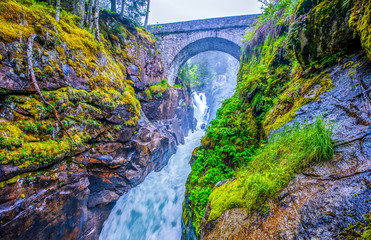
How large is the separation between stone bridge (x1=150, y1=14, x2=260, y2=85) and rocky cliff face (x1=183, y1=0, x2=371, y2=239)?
884cm

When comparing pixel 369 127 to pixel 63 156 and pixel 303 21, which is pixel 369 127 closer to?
pixel 303 21

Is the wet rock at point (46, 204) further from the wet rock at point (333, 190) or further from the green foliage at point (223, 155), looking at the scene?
the wet rock at point (333, 190)

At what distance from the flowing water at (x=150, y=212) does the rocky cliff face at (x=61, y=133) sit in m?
0.55

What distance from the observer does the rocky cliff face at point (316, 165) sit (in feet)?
3.35

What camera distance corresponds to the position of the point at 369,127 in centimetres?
121

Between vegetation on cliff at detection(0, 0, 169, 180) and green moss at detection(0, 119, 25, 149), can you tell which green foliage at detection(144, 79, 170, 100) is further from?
green moss at detection(0, 119, 25, 149)

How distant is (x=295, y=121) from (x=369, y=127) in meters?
0.79

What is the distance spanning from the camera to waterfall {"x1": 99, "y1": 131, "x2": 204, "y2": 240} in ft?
15.1

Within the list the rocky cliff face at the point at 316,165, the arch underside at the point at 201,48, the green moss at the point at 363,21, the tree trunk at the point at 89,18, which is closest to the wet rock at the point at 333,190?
the rocky cliff face at the point at 316,165

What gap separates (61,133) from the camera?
3.43 metres

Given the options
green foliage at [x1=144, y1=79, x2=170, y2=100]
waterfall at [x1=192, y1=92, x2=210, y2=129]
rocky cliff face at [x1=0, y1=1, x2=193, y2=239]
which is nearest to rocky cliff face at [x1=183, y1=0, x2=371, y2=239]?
→ rocky cliff face at [x1=0, y1=1, x2=193, y2=239]

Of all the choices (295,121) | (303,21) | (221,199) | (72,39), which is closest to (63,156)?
(72,39)

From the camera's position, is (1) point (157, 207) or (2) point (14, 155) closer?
(2) point (14, 155)

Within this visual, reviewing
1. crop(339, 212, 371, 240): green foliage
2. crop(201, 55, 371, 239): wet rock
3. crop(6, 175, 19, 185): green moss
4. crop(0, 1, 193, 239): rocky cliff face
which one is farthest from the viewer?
crop(0, 1, 193, 239): rocky cliff face
